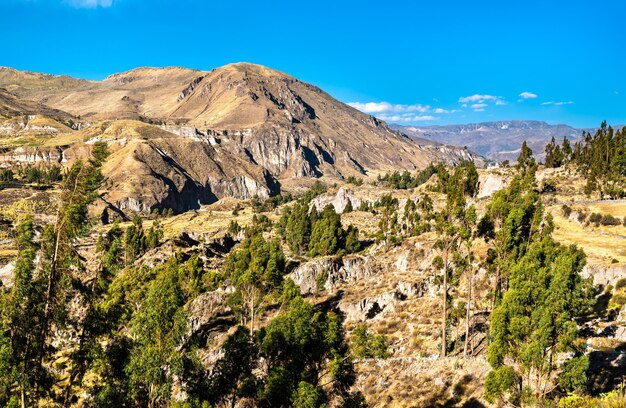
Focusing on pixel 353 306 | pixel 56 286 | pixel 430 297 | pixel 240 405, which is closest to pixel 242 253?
pixel 353 306

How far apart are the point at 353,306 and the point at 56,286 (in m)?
47.4

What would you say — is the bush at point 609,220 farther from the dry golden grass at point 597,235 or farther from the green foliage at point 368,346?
the green foliage at point 368,346

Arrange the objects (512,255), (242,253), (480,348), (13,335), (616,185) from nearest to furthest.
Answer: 1. (13,335)
2. (512,255)
3. (480,348)
4. (242,253)
5. (616,185)

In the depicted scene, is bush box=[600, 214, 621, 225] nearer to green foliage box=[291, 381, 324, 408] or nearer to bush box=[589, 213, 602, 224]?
bush box=[589, 213, 602, 224]

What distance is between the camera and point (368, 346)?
4825 centimetres

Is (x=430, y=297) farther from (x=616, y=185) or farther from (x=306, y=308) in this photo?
(x=616, y=185)

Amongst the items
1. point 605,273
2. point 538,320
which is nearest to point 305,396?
point 538,320

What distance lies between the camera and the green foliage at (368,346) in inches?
1828

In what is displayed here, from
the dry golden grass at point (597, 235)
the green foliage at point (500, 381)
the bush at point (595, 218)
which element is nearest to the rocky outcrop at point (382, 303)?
the dry golden grass at point (597, 235)

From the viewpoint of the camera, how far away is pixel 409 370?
132ft

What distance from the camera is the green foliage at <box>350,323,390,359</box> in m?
46.4

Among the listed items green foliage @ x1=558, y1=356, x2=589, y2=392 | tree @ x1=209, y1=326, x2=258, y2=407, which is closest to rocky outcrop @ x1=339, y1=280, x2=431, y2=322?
tree @ x1=209, y1=326, x2=258, y2=407

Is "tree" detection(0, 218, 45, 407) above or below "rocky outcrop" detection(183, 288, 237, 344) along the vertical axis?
above

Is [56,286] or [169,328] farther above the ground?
[56,286]
